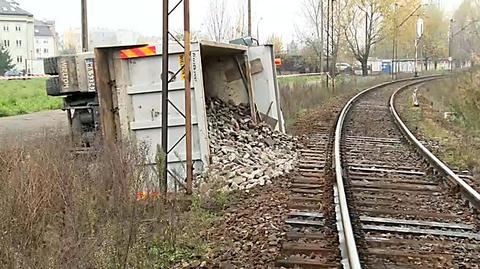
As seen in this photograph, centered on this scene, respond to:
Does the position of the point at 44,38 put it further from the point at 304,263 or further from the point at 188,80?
the point at 304,263

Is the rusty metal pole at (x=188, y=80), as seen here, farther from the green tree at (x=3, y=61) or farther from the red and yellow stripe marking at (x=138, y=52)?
the green tree at (x=3, y=61)

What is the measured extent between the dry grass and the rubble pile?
6.40 feet

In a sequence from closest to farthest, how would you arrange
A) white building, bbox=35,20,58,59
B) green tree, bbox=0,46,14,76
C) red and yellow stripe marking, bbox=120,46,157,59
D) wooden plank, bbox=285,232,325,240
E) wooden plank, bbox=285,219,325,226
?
wooden plank, bbox=285,232,325,240 < wooden plank, bbox=285,219,325,226 < red and yellow stripe marking, bbox=120,46,157,59 < green tree, bbox=0,46,14,76 < white building, bbox=35,20,58,59

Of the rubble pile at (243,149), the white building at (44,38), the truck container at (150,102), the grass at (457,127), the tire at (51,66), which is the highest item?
the white building at (44,38)

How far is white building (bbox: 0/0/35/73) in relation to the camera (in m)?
116

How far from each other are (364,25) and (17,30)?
7678cm

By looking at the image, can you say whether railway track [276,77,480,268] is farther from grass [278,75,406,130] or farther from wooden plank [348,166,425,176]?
grass [278,75,406,130]

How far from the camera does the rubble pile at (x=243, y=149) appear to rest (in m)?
10.0

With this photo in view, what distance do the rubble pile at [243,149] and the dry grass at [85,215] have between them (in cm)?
195

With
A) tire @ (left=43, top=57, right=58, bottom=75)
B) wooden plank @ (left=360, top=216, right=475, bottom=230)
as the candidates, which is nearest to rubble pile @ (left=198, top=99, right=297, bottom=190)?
wooden plank @ (left=360, top=216, right=475, bottom=230)

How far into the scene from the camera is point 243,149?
38.8ft

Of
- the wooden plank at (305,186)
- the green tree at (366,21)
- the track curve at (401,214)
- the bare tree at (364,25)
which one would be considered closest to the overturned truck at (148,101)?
the wooden plank at (305,186)

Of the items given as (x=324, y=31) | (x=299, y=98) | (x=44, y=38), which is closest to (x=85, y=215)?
(x=299, y=98)

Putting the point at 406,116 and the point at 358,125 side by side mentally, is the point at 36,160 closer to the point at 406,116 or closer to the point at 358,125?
the point at 358,125
